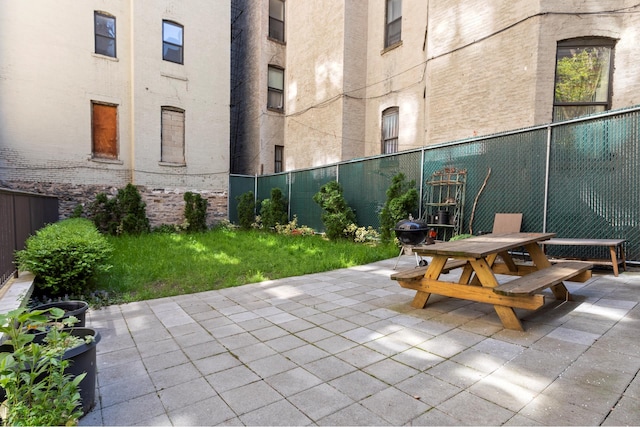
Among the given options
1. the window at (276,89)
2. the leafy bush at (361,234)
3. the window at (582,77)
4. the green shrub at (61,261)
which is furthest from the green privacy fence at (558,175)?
the window at (276,89)

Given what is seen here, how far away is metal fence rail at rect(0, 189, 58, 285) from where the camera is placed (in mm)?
3709

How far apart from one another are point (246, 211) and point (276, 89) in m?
6.42

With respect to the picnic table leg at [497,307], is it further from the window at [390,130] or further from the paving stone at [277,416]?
the window at [390,130]

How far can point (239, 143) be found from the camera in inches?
661

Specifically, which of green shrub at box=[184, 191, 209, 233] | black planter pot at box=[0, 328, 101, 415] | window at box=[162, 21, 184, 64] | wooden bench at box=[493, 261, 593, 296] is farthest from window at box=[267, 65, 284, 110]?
black planter pot at box=[0, 328, 101, 415]

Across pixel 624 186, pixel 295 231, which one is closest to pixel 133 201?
pixel 295 231

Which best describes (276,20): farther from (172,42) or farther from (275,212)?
(275,212)

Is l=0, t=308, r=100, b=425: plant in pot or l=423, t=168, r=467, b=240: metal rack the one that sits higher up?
l=423, t=168, r=467, b=240: metal rack

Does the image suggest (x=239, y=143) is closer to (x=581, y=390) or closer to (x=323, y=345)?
(x=323, y=345)

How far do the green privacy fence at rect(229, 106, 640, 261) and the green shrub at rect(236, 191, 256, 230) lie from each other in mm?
6785

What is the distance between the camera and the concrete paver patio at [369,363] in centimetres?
189

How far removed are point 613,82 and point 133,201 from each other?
44.3ft

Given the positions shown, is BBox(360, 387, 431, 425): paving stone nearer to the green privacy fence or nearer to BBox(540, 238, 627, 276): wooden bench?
BBox(540, 238, 627, 276): wooden bench

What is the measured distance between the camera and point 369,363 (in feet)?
8.10
